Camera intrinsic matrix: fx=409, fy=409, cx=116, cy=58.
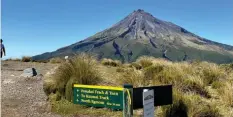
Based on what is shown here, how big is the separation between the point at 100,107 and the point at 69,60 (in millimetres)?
2387

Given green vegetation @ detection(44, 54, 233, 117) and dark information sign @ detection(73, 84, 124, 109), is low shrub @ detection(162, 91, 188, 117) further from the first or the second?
dark information sign @ detection(73, 84, 124, 109)

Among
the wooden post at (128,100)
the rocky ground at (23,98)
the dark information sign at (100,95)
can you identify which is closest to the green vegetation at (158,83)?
the rocky ground at (23,98)

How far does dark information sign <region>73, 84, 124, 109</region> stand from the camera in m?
7.59

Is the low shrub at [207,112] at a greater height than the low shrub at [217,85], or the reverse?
the low shrub at [217,85]

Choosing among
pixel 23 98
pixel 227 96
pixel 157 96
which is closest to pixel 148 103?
pixel 157 96

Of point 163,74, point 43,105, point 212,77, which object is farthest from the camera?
point 212,77

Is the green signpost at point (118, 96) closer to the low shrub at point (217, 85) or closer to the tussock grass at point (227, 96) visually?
the tussock grass at point (227, 96)

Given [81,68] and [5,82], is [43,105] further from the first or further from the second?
[5,82]

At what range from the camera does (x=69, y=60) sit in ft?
36.3

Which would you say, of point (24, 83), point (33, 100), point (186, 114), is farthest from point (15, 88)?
point (186, 114)

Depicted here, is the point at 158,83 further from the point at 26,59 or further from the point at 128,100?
the point at 26,59

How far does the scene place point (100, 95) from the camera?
800 cm

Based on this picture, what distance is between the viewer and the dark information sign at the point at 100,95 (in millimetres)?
7594

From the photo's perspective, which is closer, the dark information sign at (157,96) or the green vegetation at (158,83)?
the dark information sign at (157,96)
